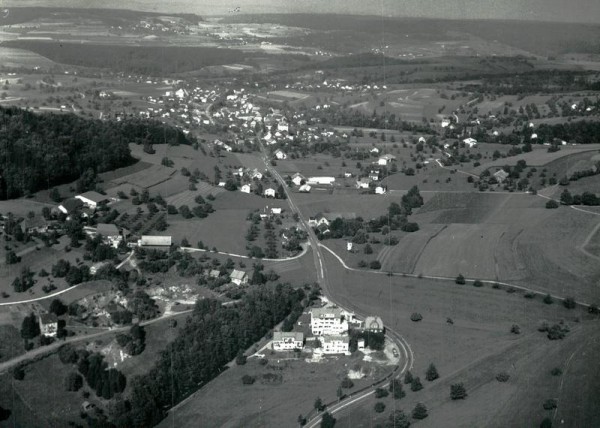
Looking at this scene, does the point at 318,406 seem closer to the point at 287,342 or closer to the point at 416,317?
the point at 287,342

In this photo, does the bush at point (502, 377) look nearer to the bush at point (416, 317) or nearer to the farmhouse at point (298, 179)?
the bush at point (416, 317)

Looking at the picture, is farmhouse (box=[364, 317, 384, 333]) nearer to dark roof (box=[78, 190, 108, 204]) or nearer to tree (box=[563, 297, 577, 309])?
tree (box=[563, 297, 577, 309])

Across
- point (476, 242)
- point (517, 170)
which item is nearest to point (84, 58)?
point (517, 170)

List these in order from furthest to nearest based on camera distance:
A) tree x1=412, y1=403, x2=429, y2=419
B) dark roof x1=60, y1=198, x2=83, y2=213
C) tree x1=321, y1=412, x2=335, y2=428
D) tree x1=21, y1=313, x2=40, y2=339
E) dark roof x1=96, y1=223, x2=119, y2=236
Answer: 1. dark roof x1=60, y1=198, x2=83, y2=213
2. dark roof x1=96, y1=223, x2=119, y2=236
3. tree x1=21, y1=313, x2=40, y2=339
4. tree x1=412, y1=403, x2=429, y2=419
5. tree x1=321, y1=412, x2=335, y2=428

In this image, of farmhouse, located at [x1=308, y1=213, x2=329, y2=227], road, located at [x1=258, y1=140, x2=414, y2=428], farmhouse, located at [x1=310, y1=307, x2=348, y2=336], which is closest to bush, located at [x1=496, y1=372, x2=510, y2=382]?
road, located at [x1=258, y1=140, x2=414, y2=428]

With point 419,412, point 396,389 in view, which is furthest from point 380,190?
point 419,412

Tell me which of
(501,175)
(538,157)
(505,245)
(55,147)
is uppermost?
(55,147)
